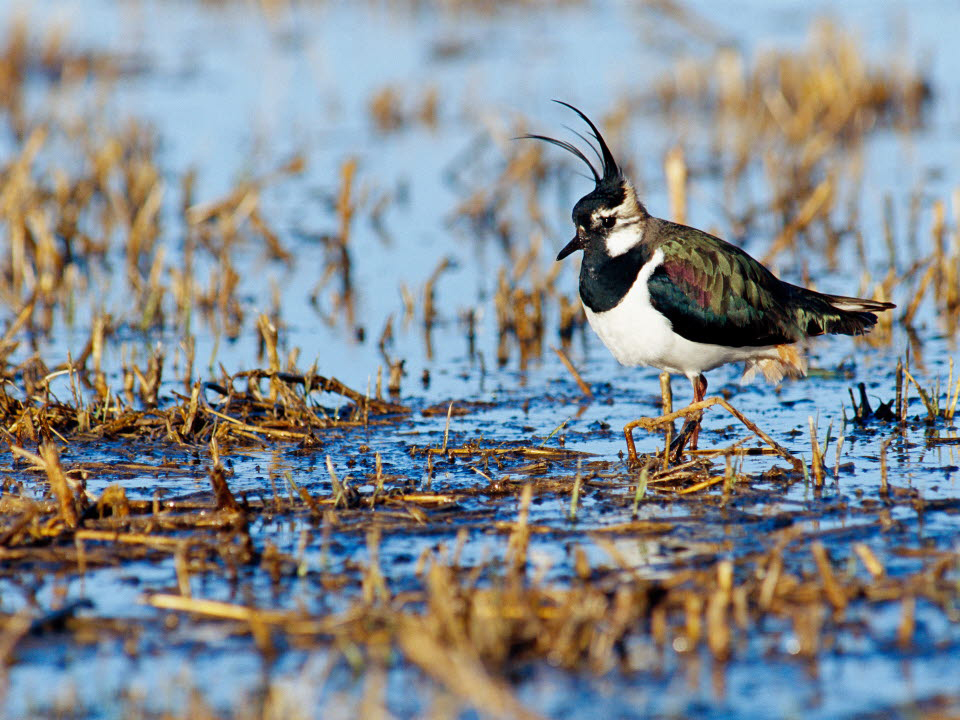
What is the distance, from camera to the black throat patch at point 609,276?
5102 millimetres

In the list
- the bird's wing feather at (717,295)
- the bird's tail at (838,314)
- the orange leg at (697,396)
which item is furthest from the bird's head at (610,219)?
the bird's tail at (838,314)

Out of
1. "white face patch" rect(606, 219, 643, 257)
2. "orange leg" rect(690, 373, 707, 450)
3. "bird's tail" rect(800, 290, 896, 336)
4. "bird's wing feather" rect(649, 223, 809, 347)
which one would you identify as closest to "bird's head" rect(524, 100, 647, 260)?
"white face patch" rect(606, 219, 643, 257)

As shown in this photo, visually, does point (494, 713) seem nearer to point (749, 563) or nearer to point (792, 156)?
point (749, 563)

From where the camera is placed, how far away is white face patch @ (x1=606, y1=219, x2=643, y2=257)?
5.25 meters

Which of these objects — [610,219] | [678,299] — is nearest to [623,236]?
[610,219]

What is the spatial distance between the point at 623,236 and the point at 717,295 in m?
0.45

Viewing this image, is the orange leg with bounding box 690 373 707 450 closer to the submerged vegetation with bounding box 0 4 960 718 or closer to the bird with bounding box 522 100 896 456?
the bird with bounding box 522 100 896 456

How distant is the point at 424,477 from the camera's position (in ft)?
16.4

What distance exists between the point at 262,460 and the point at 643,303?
1.63 metres

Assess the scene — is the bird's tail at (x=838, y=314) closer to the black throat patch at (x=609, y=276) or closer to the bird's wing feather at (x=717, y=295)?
the bird's wing feather at (x=717, y=295)

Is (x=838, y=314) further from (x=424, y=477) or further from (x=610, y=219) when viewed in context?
(x=424, y=477)

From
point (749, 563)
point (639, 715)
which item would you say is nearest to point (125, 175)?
point (749, 563)

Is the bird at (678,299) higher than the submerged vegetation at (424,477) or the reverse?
higher

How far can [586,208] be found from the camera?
5.31 m
